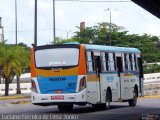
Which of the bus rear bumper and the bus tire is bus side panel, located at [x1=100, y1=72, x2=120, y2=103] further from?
the bus rear bumper

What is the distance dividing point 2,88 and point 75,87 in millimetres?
31809

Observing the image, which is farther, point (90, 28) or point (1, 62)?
point (90, 28)

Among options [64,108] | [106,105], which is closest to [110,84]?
[106,105]

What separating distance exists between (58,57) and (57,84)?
43.1 inches

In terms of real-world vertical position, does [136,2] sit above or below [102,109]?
above

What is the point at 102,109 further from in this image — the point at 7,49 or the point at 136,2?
the point at 7,49

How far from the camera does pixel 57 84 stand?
23719 millimetres

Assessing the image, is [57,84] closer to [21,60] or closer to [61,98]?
[61,98]

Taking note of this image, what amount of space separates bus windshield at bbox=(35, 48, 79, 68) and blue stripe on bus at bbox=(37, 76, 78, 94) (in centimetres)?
53

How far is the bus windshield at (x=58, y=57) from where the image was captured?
2367cm

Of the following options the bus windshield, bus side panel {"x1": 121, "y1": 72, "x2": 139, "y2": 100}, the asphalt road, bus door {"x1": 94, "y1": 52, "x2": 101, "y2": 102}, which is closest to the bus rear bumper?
the asphalt road

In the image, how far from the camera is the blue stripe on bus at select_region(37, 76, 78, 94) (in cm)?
2355

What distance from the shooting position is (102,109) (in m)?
26.6

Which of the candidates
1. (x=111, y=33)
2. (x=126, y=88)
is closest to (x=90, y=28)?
(x=111, y=33)
